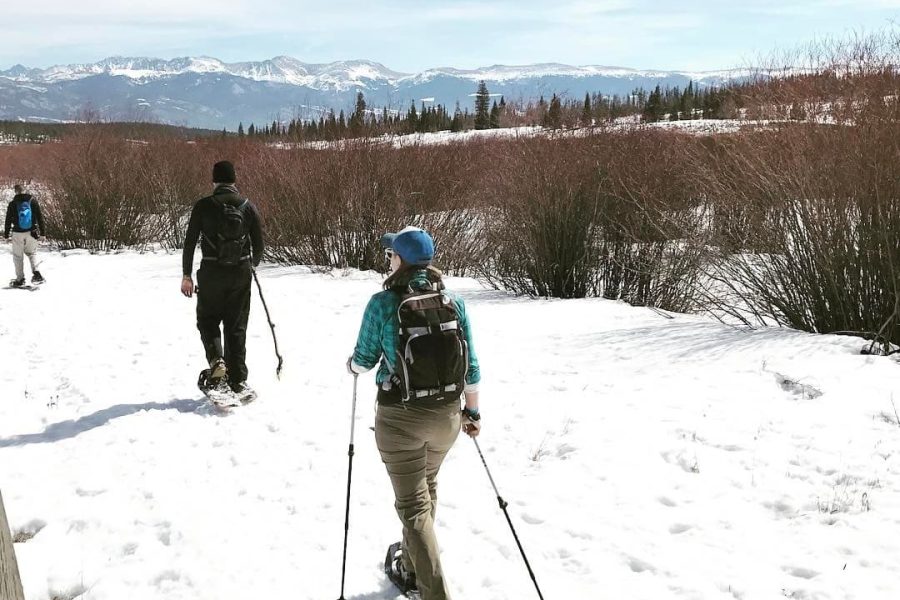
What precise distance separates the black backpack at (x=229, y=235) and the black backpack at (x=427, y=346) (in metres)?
2.98

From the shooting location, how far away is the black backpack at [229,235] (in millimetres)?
5027

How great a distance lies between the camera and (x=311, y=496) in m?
4.12

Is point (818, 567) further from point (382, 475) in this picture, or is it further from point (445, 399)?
point (382, 475)

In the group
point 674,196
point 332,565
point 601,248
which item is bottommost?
point 332,565

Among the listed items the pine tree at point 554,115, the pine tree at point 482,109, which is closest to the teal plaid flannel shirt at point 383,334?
the pine tree at point 554,115

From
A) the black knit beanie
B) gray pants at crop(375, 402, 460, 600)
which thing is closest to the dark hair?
gray pants at crop(375, 402, 460, 600)

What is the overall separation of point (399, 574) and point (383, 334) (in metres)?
1.40

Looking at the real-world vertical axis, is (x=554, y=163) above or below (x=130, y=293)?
above

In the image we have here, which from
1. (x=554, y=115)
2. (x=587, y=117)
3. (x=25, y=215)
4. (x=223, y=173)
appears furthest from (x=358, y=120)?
(x=223, y=173)

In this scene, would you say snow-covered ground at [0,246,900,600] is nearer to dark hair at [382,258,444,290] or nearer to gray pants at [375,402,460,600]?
gray pants at [375,402,460,600]

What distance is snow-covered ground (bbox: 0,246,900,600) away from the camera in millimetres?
3252

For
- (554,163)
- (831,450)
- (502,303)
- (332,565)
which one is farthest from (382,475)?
(554,163)

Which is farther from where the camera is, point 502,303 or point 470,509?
point 502,303

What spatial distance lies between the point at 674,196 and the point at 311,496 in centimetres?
938
